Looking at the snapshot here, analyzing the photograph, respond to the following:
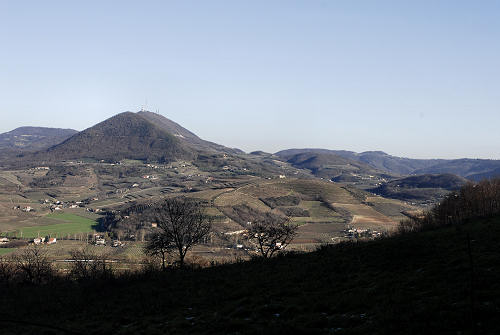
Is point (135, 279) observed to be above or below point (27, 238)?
above

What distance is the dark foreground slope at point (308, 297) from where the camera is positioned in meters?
14.9

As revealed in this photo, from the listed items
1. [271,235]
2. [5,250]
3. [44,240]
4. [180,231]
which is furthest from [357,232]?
[5,250]

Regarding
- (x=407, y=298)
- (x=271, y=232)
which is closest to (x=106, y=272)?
(x=271, y=232)

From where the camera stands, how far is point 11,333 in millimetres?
23078

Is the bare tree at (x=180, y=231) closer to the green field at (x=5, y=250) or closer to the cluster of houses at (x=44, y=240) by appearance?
the green field at (x=5, y=250)

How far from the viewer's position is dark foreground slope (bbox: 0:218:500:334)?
586 inches

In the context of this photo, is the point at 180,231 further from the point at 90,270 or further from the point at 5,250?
the point at 5,250

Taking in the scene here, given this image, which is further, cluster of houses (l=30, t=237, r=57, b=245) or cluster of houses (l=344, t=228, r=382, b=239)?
cluster of houses (l=344, t=228, r=382, b=239)

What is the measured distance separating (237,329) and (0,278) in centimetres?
4600

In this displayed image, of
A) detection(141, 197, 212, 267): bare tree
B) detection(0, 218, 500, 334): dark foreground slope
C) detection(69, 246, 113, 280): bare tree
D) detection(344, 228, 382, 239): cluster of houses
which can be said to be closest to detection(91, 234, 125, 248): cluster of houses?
detection(69, 246, 113, 280): bare tree

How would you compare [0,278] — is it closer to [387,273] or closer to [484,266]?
[387,273]

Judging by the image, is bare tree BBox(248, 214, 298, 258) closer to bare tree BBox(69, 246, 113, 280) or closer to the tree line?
bare tree BBox(69, 246, 113, 280)

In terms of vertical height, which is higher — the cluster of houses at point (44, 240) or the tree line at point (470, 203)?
the tree line at point (470, 203)

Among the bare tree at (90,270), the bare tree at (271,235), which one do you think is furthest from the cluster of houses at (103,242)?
the bare tree at (271,235)
